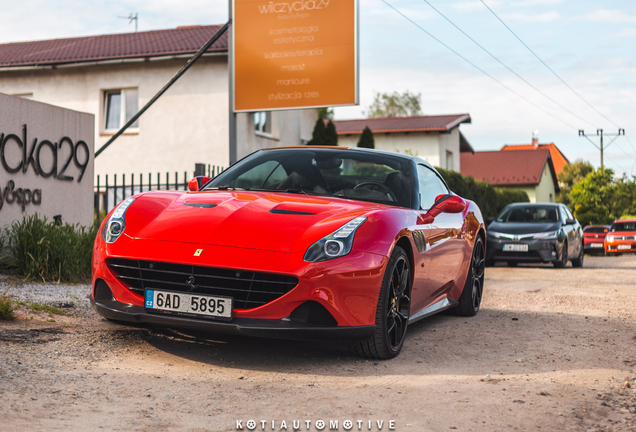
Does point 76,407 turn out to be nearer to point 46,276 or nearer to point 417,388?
point 417,388

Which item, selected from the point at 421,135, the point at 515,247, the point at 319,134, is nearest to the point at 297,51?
the point at 515,247

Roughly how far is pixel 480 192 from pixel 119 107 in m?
11.8

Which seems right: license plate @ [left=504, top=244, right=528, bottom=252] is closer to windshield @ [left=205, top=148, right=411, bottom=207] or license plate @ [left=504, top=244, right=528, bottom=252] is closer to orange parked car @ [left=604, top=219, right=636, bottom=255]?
windshield @ [left=205, top=148, right=411, bottom=207]

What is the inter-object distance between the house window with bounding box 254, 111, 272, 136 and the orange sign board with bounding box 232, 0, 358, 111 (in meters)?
8.23

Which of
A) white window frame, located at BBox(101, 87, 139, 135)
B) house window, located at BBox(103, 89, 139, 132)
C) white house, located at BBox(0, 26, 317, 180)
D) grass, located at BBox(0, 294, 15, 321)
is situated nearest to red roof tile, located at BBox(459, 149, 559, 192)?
white house, located at BBox(0, 26, 317, 180)

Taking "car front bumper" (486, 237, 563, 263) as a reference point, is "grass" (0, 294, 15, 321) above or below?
above

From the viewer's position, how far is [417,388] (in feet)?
13.5

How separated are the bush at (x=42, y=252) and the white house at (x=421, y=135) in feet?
85.7

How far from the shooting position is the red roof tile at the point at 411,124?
33.9 m

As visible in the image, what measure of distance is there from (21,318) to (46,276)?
230cm

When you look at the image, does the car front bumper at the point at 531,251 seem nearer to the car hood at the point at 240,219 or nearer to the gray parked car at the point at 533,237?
the gray parked car at the point at 533,237

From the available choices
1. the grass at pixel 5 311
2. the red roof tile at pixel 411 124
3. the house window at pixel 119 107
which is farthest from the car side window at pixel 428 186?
the red roof tile at pixel 411 124

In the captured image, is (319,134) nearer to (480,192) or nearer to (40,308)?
(480,192)

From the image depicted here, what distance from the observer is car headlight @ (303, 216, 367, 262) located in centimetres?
426
